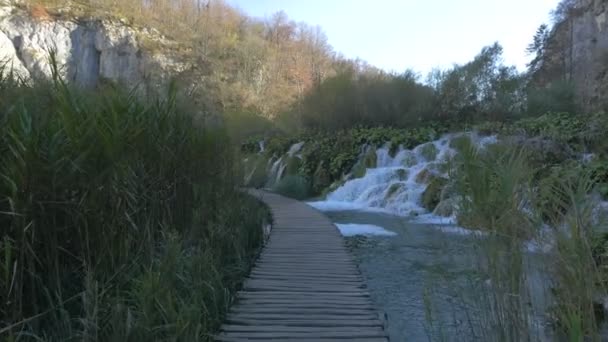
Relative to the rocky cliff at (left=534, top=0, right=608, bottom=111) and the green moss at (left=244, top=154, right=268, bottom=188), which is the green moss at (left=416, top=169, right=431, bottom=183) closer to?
the green moss at (left=244, top=154, right=268, bottom=188)

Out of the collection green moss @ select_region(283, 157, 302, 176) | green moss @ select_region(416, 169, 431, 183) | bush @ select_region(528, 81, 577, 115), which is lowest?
green moss @ select_region(416, 169, 431, 183)

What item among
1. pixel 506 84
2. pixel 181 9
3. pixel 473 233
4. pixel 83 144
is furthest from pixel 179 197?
pixel 181 9

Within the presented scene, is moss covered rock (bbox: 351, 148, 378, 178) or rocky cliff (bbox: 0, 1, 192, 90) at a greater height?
rocky cliff (bbox: 0, 1, 192, 90)

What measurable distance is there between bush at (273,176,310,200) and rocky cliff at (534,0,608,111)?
10.2 m

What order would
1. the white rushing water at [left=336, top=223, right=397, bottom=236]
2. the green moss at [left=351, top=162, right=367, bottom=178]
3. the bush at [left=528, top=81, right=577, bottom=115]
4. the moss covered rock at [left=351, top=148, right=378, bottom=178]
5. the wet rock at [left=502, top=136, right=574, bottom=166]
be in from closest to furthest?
the white rushing water at [left=336, top=223, right=397, bottom=236] < the wet rock at [left=502, top=136, right=574, bottom=166] < the green moss at [left=351, top=162, right=367, bottom=178] < the moss covered rock at [left=351, top=148, right=378, bottom=178] < the bush at [left=528, top=81, right=577, bottom=115]

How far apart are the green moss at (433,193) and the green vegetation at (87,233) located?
22.2 feet

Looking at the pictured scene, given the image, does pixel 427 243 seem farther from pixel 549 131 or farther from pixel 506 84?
pixel 506 84

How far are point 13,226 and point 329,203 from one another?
398 inches

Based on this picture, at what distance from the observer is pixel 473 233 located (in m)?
2.45

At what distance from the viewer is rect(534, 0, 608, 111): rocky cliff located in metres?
21.9

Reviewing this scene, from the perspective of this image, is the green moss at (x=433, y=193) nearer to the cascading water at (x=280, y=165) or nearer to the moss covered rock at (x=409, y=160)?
the moss covered rock at (x=409, y=160)

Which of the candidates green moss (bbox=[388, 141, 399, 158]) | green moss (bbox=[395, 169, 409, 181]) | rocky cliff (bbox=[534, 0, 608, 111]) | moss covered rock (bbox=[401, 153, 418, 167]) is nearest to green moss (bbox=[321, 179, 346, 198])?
green moss (bbox=[388, 141, 399, 158])

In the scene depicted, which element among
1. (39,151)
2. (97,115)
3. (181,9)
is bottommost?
(39,151)

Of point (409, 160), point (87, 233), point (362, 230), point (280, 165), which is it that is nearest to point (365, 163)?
point (409, 160)
